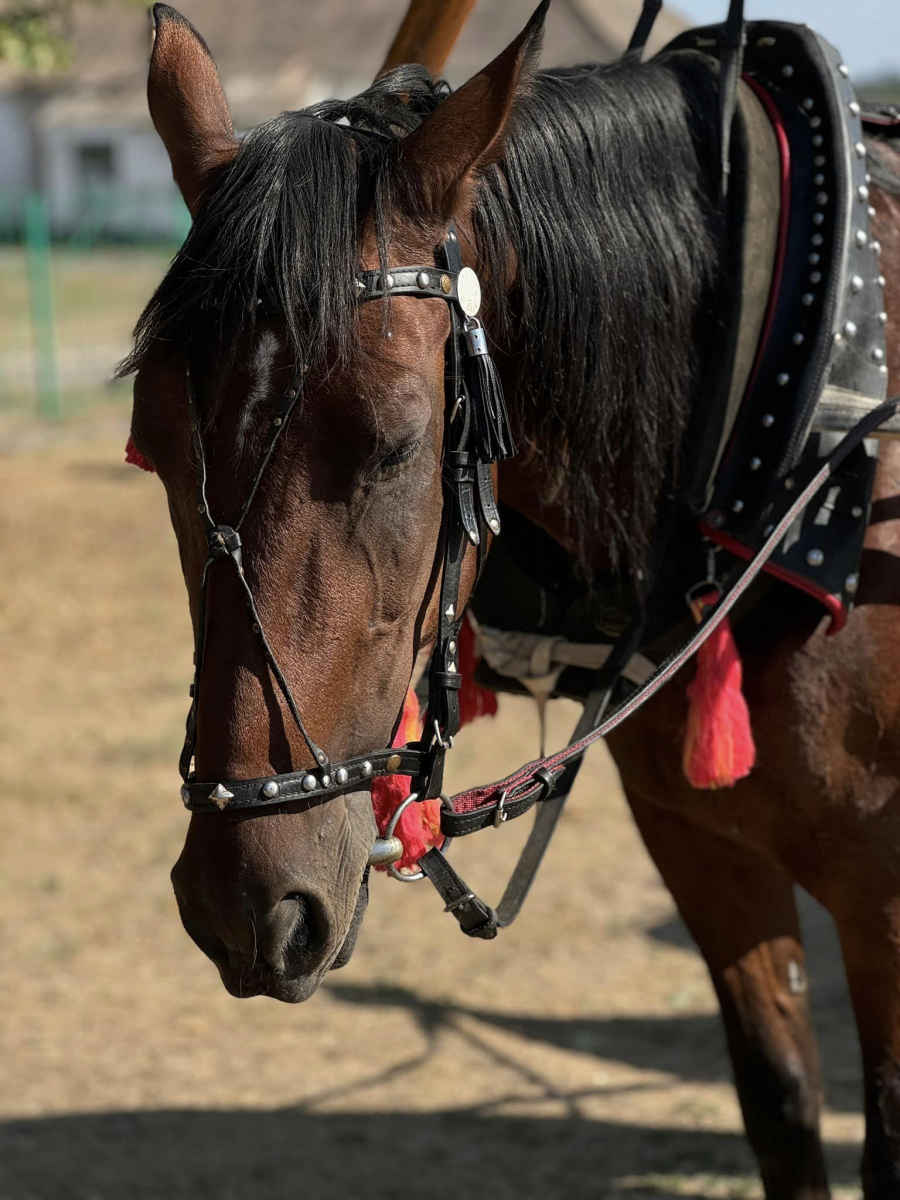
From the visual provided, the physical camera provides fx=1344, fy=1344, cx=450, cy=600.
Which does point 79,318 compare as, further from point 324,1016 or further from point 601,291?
point 601,291

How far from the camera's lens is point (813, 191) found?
6.31ft

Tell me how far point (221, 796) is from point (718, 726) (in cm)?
74

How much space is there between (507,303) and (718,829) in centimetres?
92

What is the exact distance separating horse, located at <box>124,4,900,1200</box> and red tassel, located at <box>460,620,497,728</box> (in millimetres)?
243

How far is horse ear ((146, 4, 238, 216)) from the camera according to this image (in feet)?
5.68

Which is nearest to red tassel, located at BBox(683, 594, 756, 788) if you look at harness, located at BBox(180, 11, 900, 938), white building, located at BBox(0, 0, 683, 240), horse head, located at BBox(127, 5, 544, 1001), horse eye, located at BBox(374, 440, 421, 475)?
harness, located at BBox(180, 11, 900, 938)

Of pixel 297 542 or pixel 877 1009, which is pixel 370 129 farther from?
pixel 877 1009

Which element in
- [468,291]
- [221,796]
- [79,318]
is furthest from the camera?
[79,318]

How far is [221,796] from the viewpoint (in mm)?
1469

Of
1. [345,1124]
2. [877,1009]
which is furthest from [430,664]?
[345,1124]

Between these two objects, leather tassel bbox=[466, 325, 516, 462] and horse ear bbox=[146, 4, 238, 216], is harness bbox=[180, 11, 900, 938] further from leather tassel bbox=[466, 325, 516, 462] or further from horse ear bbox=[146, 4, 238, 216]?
horse ear bbox=[146, 4, 238, 216]

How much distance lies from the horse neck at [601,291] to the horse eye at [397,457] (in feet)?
0.99

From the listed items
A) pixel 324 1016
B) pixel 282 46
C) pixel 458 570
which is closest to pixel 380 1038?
pixel 324 1016

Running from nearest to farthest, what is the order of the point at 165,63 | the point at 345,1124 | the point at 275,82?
the point at 165,63 < the point at 345,1124 < the point at 275,82
